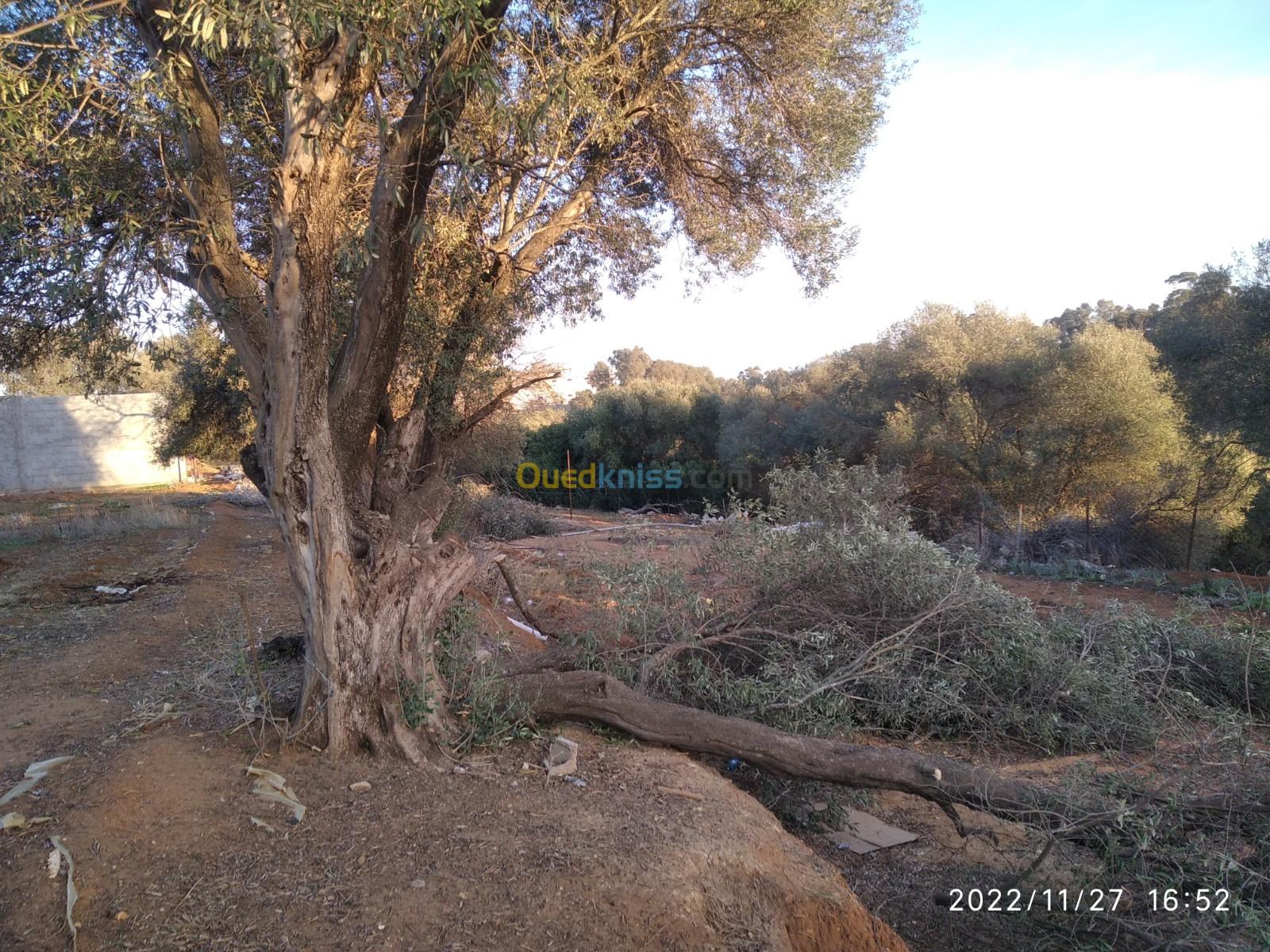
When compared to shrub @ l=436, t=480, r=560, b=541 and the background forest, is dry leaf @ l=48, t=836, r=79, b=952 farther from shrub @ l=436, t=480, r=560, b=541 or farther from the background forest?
shrub @ l=436, t=480, r=560, b=541

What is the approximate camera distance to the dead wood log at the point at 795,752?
4.04 m

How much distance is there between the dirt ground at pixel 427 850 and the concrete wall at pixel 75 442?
22.1 meters

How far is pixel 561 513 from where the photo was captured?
23.5 m

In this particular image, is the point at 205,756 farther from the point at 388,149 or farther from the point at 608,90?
the point at 608,90

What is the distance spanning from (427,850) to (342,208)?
4.08m

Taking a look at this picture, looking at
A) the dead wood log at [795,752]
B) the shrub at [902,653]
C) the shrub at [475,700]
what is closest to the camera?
the dead wood log at [795,752]

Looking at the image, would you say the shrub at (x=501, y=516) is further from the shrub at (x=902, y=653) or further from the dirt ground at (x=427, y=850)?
the dirt ground at (x=427, y=850)

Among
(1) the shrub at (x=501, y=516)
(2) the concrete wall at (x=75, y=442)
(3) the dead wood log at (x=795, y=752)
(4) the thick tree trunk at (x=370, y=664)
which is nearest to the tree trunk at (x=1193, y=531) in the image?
(1) the shrub at (x=501, y=516)

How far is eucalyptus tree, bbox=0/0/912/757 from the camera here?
14.1 ft

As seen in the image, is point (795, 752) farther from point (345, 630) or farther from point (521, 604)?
point (521, 604)

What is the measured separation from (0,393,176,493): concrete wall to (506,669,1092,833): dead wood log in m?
22.4

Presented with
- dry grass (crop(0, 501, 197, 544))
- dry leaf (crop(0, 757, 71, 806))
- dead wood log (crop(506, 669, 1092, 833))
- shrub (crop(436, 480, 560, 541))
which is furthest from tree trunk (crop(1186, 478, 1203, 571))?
dry grass (crop(0, 501, 197, 544))

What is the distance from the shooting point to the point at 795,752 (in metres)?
4.52
